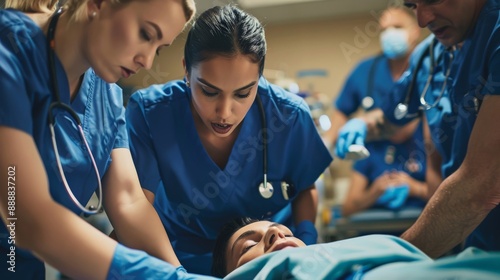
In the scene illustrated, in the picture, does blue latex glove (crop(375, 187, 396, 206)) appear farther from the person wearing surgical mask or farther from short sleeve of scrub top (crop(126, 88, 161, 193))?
short sleeve of scrub top (crop(126, 88, 161, 193))

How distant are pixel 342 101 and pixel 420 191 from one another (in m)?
0.72

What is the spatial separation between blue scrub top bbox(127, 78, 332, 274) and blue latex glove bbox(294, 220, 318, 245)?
0.09 metres

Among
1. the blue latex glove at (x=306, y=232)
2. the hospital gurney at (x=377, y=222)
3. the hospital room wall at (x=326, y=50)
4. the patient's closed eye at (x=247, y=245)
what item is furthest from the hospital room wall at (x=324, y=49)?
the patient's closed eye at (x=247, y=245)

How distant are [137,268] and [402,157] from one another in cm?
267

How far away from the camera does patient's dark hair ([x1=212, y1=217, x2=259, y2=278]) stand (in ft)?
5.17

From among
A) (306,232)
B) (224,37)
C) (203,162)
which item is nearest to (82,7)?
(224,37)

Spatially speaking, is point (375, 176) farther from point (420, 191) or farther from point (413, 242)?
point (413, 242)

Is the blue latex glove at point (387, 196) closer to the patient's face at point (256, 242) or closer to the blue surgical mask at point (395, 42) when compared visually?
the blue surgical mask at point (395, 42)

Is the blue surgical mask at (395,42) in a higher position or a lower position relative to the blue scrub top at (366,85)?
higher

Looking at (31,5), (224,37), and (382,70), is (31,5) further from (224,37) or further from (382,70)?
(382,70)

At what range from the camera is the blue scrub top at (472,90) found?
1470 millimetres

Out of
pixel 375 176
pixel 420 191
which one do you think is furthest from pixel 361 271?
pixel 375 176

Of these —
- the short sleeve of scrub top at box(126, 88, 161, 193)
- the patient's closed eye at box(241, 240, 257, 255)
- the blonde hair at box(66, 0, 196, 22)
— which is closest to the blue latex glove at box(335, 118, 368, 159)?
the patient's closed eye at box(241, 240, 257, 255)

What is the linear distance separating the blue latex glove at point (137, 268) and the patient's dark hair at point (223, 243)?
44 centimetres
